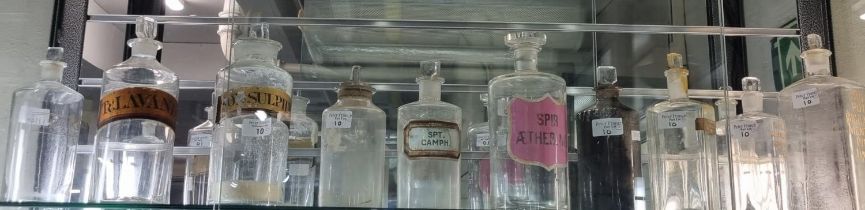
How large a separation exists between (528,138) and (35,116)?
26.3 inches

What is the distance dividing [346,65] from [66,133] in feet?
2.16

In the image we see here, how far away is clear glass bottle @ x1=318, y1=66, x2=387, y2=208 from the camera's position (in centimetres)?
104

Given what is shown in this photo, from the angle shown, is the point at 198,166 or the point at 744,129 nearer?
the point at 744,129

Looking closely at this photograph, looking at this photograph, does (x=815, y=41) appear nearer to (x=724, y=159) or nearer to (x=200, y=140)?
(x=724, y=159)

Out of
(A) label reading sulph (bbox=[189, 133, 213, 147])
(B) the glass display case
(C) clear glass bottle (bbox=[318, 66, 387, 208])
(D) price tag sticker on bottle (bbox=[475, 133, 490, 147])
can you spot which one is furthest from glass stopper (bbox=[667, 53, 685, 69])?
(A) label reading sulph (bbox=[189, 133, 213, 147])

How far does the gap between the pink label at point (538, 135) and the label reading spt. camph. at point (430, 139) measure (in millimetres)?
78

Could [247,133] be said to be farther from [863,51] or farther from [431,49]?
[863,51]

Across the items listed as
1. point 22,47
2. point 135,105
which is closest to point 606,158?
point 135,105

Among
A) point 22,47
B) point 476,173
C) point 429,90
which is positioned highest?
point 22,47

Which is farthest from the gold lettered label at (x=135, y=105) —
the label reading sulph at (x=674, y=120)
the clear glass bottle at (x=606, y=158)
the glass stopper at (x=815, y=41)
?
the glass stopper at (x=815, y=41)

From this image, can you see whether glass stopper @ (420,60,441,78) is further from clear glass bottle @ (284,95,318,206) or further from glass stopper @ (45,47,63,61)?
glass stopper @ (45,47,63,61)

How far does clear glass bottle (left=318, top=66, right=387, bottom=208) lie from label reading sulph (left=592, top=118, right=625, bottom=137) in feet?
0.95

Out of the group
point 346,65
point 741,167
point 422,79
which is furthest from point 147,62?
point 741,167

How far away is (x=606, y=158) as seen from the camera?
1.09m
